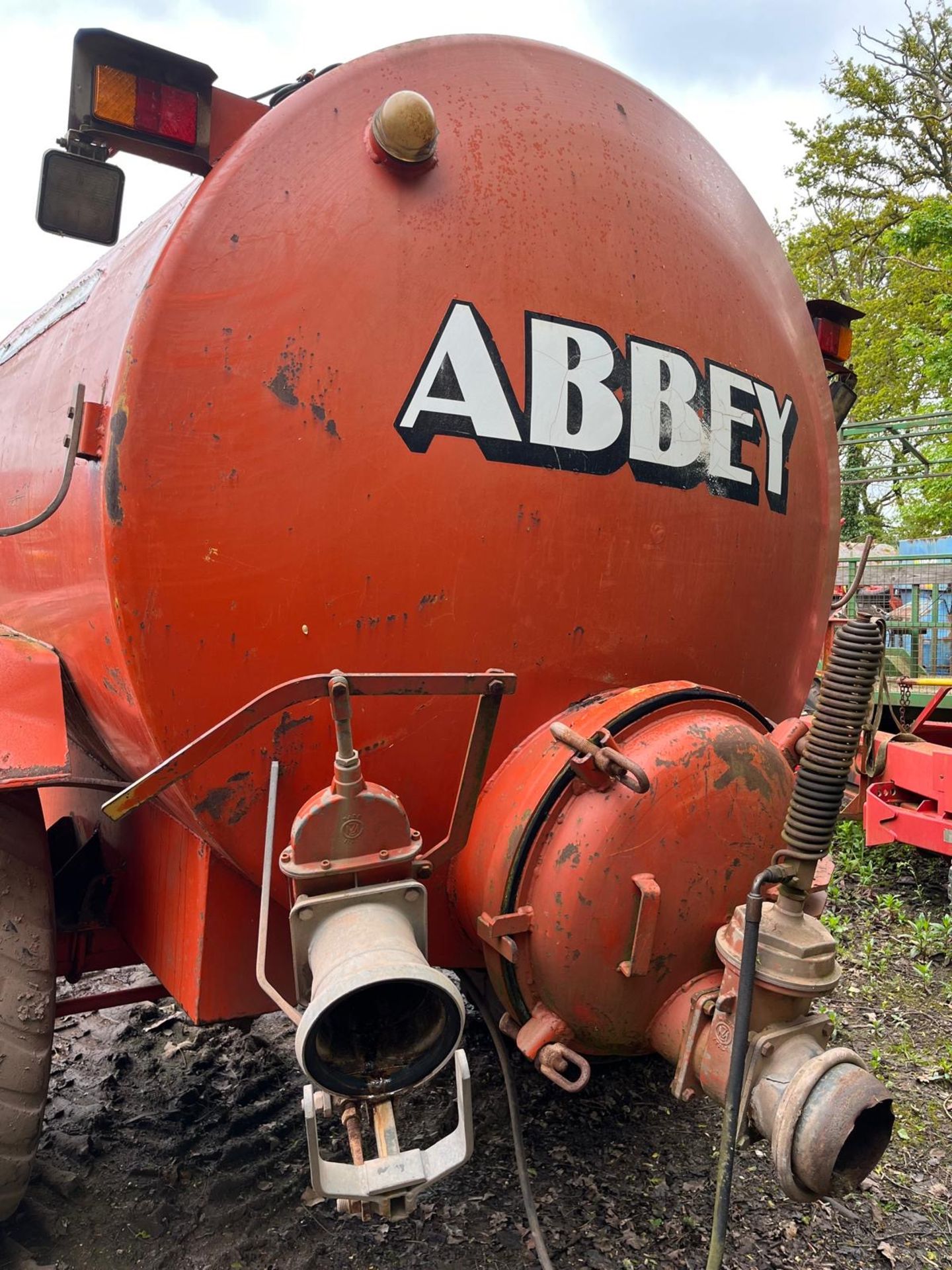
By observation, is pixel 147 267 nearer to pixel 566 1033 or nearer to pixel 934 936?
pixel 566 1033

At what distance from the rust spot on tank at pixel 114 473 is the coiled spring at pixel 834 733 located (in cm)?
125

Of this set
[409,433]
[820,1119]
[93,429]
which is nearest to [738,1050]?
[820,1119]

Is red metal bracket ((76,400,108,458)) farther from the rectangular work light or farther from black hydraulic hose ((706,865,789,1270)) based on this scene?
black hydraulic hose ((706,865,789,1270))

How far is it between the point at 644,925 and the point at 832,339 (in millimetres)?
2047

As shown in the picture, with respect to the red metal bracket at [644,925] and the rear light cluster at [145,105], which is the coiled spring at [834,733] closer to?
the red metal bracket at [644,925]

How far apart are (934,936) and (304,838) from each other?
3603 millimetres

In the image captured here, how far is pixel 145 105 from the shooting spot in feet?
5.32

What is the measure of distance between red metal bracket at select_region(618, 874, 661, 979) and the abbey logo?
87 cm

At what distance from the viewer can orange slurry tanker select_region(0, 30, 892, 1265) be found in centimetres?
150

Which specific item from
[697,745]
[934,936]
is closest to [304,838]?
[697,745]

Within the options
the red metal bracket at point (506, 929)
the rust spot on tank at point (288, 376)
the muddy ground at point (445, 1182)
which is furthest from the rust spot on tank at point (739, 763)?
the muddy ground at point (445, 1182)

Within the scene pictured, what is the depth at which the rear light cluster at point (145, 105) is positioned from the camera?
5.25 ft

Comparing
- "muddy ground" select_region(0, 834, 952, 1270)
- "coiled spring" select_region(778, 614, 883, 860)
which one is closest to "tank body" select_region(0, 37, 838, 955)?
"coiled spring" select_region(778, 614, 883, 860)

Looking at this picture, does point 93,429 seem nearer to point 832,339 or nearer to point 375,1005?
point 375,1005
